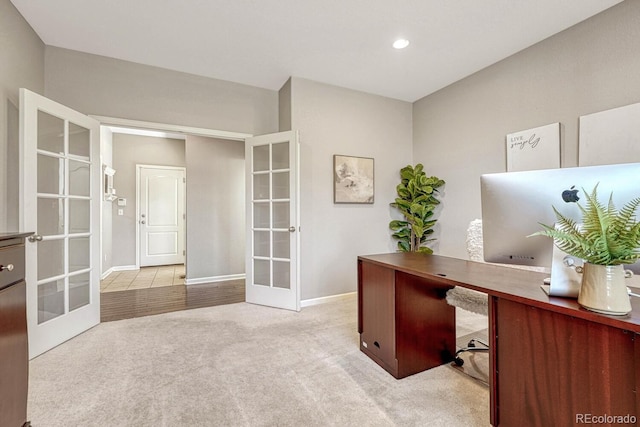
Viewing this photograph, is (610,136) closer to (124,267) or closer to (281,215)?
(281,215)

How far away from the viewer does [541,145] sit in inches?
108

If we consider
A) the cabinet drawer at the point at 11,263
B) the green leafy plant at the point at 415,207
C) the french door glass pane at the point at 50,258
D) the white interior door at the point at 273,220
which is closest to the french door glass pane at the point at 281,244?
the white interior door at the point at 273,220

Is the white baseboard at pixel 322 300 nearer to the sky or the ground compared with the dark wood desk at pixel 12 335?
nearer to the ground

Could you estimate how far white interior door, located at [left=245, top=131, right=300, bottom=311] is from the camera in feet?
10.7

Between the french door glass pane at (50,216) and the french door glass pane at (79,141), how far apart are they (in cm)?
50

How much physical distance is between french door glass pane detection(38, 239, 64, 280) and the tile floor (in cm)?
194

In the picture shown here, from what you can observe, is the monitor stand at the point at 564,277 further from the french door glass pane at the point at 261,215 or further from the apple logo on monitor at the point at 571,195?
the french door glass pane at the point at 261,215

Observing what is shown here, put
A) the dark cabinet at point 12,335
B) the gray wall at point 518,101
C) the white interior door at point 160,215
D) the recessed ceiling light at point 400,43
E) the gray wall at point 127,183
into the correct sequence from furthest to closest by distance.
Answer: the white interior door at point 160,215 → the gray wall at point 127,183 → the recessed ceiling light at point 400,43 → the gray wall at point 518,101 → the dark cabinet at point 12,335

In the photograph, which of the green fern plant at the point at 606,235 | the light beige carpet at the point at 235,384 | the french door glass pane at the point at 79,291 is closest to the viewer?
the green fern plant at the point at 606,235

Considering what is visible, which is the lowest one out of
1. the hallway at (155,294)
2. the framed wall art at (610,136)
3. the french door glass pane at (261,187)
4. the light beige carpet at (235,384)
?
the hallway at (155,294)

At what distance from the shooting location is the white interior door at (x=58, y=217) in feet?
7.08

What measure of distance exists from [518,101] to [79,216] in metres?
4.63

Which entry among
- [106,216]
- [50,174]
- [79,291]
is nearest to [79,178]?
[50,174]

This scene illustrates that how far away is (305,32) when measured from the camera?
2611 millimetres
